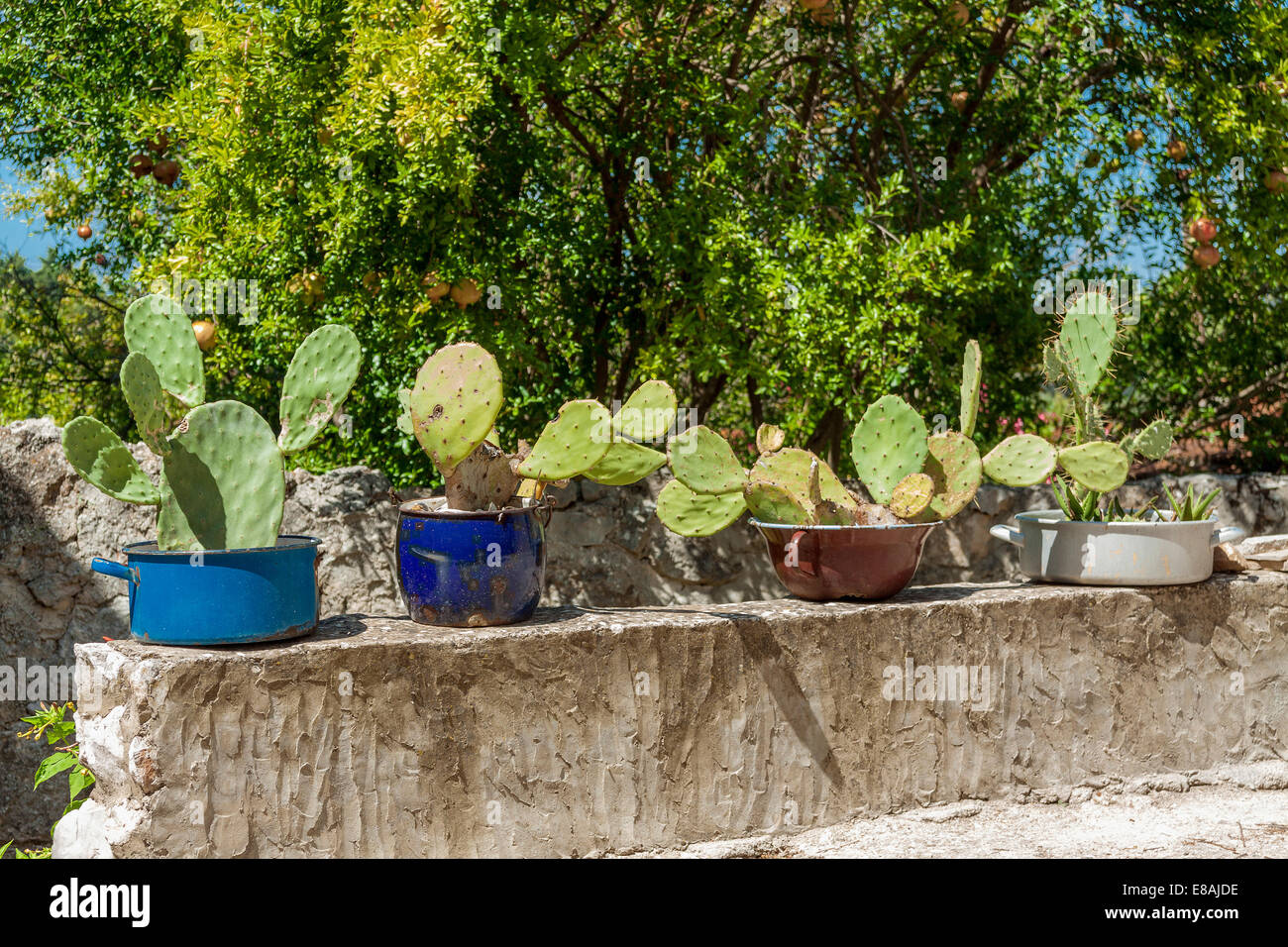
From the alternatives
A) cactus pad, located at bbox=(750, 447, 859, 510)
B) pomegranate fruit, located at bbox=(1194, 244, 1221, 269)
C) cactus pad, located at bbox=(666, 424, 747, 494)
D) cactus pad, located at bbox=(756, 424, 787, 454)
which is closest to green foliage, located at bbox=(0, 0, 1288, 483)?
pomegranate fruit, located at bbox=(1194, 244, 1221, 269)

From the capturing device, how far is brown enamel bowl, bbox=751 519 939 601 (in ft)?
11.5

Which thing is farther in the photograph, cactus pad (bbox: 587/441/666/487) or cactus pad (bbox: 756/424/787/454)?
cactus pad (bbox: 756/424/787/454)

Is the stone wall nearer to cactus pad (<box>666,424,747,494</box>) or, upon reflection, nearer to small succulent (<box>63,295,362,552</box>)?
cactus pad (<box>666,424,747,494</box>)

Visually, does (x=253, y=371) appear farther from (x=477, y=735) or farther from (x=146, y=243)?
(x=477, y=735)

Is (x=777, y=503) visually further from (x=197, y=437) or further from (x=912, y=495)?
(x=197, y=437)

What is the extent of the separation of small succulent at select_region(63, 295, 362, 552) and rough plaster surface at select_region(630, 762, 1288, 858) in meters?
1.42

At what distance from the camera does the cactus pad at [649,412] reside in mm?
3266

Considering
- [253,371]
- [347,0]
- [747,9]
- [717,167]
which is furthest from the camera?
[253,371]

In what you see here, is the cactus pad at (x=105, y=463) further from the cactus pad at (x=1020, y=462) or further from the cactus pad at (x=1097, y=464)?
the cactus pad at (x=1097, y=464)

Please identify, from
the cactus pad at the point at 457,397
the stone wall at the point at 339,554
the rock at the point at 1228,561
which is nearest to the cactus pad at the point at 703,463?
the cactus pad at the point at 457,397

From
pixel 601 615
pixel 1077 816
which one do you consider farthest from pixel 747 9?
pixel 1077 816

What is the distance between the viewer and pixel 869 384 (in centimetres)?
504

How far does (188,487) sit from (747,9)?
145 inches

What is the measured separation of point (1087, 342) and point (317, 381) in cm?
238
